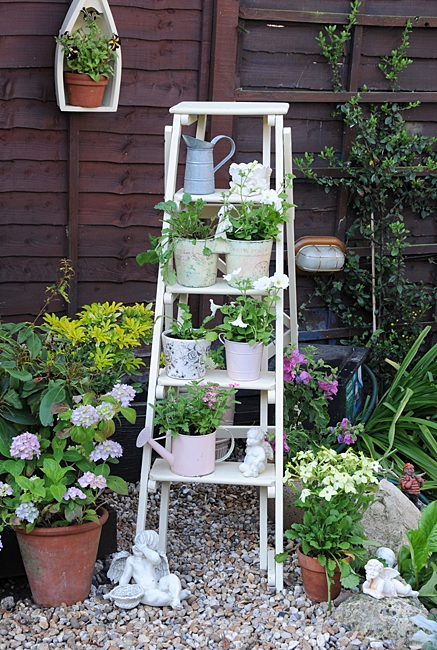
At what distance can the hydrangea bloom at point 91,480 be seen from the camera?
248cm

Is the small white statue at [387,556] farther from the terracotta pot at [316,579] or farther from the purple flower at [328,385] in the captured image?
the purple flower at [328,385]

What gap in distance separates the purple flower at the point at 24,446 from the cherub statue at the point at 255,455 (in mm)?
746

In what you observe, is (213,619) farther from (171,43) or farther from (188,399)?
(171,43)

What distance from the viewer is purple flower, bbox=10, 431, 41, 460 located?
2428 mm

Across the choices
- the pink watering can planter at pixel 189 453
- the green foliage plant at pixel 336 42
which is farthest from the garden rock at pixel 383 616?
the green foliage plant at pixel 336 42

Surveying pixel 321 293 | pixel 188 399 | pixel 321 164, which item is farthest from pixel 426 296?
pixel 188 399

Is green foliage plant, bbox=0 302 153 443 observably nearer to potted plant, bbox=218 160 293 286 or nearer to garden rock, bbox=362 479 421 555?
potted plant, bbox=218 160 293 286

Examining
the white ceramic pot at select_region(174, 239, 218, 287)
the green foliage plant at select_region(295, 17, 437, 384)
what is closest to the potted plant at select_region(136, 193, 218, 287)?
the white ceramic pot at select_region(174, 239, 218, 287)

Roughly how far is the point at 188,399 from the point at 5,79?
1.70 meters

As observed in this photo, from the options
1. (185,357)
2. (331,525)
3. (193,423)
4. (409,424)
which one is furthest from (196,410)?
(409,424)

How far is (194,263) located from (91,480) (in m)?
0.81

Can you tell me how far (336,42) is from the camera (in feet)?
13.0

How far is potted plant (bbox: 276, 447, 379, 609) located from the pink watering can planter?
323mm

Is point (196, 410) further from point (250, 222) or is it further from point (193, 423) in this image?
point (250, 222)
